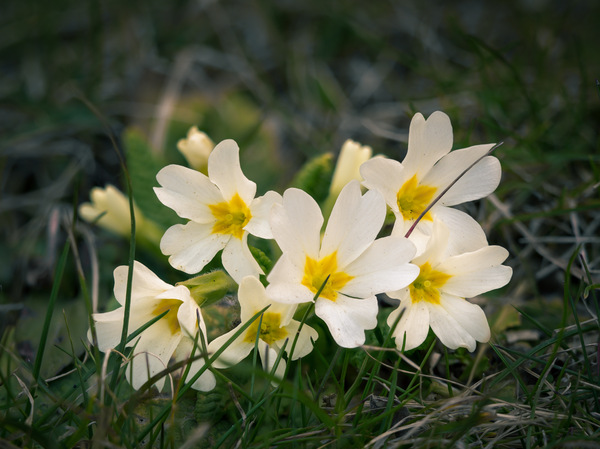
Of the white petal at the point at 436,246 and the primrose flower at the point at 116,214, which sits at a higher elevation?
the white petal at the point at 436,246

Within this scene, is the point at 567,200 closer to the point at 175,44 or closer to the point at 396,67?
the point at 396,67

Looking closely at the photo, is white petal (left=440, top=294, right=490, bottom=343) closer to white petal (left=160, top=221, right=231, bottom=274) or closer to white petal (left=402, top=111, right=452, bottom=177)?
white petal (left=402, top=111, right=452, bottom=177)

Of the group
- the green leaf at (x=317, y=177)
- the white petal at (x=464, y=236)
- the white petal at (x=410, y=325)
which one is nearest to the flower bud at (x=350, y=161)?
the green leaf at (x=317, y=177)

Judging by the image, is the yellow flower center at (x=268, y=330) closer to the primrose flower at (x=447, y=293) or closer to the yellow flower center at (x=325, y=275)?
the yellow flower center at (x=325, y=275)

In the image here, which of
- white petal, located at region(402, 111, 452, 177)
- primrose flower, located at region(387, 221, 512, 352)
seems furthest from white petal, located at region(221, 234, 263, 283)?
white petal, located at region(402, 111, 452, 177)

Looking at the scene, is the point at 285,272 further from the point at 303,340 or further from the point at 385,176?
the point at 385,176

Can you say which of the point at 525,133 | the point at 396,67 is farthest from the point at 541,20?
the point at 525,133
